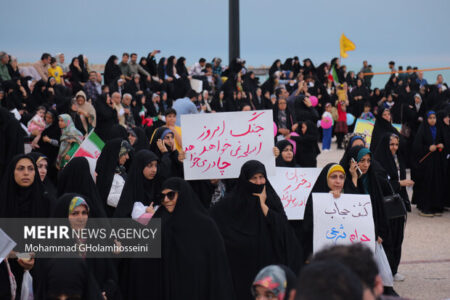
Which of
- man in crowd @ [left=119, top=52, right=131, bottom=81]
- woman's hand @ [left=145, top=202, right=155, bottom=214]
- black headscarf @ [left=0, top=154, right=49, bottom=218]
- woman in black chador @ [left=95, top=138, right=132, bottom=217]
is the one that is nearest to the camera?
black headscarf @ [left=0, top=154, right=49, bottom=218]

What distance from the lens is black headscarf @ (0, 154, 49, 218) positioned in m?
5.57

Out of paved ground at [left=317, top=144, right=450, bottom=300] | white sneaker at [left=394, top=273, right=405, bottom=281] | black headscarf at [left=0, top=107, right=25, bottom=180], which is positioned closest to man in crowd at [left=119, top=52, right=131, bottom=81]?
black headscarf at [left=0, top=107, right=25, bottom=180]

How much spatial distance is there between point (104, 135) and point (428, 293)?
5803 millimetres

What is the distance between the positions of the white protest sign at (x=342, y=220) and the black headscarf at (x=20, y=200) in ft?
7.32

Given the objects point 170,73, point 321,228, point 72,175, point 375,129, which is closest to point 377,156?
point 375,129

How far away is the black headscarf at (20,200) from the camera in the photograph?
5570 mm

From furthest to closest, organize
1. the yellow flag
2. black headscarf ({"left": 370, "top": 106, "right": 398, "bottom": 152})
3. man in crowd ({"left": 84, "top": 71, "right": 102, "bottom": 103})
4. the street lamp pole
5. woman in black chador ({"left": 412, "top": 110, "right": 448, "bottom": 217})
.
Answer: the yellow flag → man in crowd ({"left": 84, "top": 71, "right": 102, "bottom": 103}) → the street lamp pole → woman in black chador ({"left": 412, "top": 110, "right": 448, "bottom": 217}) → black headscarf ({"left": 370, "top": 106, "right": 398, "bottom": 152})

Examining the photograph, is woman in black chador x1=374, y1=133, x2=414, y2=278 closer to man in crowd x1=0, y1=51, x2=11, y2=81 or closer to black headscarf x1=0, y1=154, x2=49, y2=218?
black headscarf x1=0, y1=154, x2=49, y2=218

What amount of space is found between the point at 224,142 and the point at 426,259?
3.11 m

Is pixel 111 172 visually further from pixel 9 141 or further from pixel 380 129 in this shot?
pixel 380 129

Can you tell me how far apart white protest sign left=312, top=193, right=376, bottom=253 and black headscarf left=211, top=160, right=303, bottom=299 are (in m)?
0.28

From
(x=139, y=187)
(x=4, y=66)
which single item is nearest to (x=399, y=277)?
(x=139, y=187)

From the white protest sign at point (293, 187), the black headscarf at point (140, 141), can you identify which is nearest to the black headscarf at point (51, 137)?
the black headscarf at point (140, 141)

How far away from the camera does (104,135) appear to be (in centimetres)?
1109
